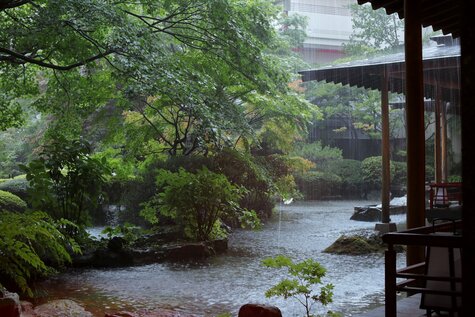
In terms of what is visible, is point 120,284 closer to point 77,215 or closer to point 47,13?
point 77,215

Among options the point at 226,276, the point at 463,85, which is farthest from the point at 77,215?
the point at 463,85

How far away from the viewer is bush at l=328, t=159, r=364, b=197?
2366 centimetres

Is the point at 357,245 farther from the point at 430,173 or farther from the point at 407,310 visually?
the point at 430,173

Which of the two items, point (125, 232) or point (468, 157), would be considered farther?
point (125, 232)

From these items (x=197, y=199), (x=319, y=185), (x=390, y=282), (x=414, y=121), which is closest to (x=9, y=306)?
(x=390, y=282)

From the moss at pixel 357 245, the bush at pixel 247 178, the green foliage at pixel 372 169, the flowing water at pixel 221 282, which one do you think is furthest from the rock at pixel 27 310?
the green foliage at pixel 372 169

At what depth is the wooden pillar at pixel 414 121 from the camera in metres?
5.35

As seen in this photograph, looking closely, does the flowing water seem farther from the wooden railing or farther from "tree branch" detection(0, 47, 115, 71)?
"tree branch" detection(0, 47, 115, 71)

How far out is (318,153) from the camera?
23.2 m

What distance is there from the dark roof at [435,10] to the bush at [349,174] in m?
17.3

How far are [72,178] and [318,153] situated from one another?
15.2 m

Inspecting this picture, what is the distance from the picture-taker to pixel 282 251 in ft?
35.4

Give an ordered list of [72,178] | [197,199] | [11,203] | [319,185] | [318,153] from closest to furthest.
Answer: [72,178] → [197,199] → [11,203] → [318,153] → [319,185]

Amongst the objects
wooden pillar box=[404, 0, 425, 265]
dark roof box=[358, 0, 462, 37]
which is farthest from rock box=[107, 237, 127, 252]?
dark roof box=[358, 0, 462, 37]
